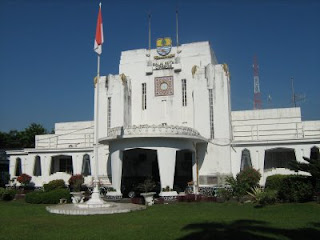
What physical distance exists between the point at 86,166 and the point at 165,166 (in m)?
12.2

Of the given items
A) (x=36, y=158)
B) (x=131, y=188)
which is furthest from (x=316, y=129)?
(x=36, y=158)

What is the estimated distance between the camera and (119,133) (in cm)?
2291

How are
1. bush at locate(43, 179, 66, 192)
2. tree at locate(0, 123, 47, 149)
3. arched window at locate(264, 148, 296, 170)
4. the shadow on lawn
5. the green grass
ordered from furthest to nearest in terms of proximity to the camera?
tree at locate(0, 123, 47, 149) → arched window at locate(264, 148, 296, 170) → bush at locate(43, 179, 66, 192) → the green grass → the shadow on lawn

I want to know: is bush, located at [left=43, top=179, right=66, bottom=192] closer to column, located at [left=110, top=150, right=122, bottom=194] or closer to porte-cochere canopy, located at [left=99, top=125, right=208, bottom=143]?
column, located at [left=110, top=150, right=122, bottom=194]

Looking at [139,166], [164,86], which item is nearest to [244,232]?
[139,166]

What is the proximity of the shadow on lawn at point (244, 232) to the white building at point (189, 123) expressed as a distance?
13853 millimetres

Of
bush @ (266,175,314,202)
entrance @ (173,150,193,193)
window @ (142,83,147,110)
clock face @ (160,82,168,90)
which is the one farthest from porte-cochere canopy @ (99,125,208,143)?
bush @ (266,175,314,202)

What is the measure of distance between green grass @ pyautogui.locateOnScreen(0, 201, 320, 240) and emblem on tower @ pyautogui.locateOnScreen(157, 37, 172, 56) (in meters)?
18.3

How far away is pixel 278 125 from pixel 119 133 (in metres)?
15.0

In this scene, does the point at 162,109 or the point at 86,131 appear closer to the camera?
the point at 162,109

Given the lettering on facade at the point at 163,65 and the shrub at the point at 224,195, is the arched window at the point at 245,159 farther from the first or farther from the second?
the lettering on facade at the point at 163,65

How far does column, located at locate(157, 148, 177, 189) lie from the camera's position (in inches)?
896

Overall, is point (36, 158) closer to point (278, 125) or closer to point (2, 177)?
point (2, 177)

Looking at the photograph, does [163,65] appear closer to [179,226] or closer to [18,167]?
[18,167]
